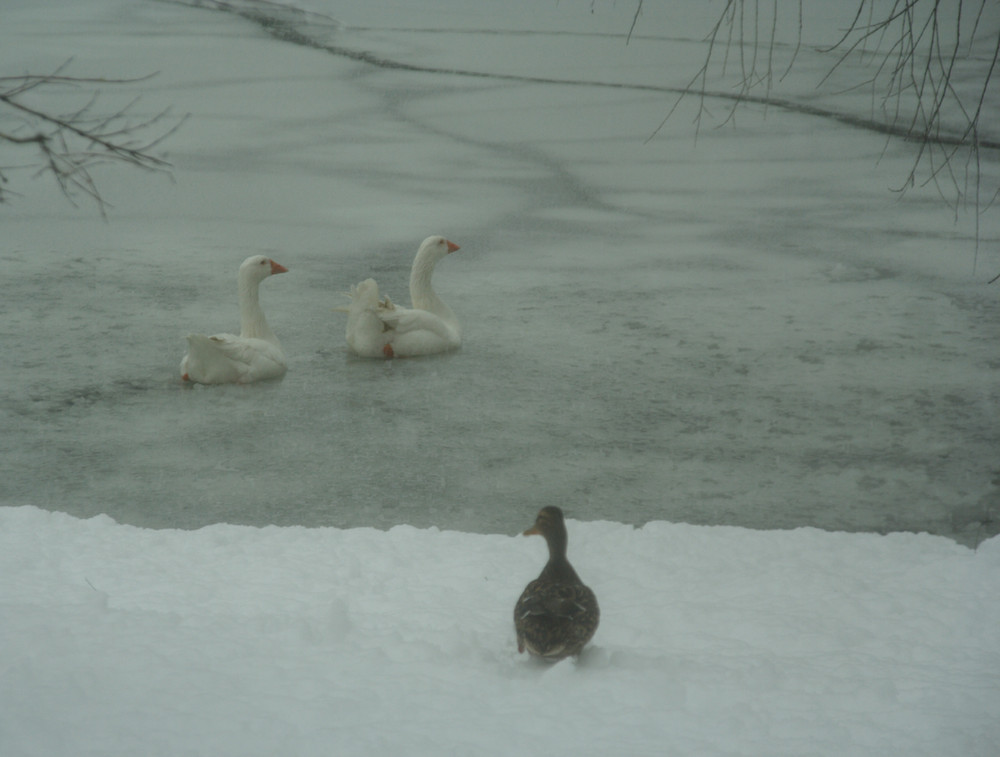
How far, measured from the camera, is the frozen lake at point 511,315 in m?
4.66

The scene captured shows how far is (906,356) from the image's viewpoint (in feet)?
20.3

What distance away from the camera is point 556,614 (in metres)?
2.88

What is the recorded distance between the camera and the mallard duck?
2871 mm

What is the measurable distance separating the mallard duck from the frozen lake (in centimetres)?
127

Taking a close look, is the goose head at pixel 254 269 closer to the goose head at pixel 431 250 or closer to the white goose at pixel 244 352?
the white goose at pixel 244 352

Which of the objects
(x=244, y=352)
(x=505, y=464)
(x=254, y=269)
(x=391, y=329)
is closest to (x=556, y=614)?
(x=505, y=464)

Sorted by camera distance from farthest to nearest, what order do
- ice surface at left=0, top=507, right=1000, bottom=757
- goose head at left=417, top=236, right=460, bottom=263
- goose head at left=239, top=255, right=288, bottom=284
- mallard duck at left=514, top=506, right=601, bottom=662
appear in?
1. goose head at left=417, top=236, right=460, bottom=263
2. goose head at left=239, top=255, right=288, bottom=284
3. mallard duck at left=514, top=506, right=601, bottom=662
4. ice surface at left=0, top=507, right=1000, bottom=757

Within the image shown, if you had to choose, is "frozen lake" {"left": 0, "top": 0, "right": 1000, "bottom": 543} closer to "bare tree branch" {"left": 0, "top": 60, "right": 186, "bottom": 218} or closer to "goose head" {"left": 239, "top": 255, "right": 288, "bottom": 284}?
"goose head" {"left": 239, "top": 255, "right": 288, "bottom": 284}

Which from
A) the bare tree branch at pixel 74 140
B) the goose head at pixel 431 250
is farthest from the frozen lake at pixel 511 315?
the bare tree branch at pixel 74 140

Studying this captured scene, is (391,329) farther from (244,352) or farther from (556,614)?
(556,614)

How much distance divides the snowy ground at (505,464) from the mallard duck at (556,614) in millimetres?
86

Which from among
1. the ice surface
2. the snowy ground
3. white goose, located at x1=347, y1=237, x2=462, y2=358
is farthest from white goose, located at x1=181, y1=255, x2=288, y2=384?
the ice surface

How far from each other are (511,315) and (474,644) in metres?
4.23

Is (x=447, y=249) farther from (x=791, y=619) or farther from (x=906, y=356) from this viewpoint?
(x=791, y=619)
